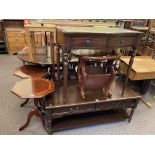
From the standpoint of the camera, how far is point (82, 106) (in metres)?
1.64

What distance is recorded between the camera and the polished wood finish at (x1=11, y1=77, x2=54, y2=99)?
4.77 ft

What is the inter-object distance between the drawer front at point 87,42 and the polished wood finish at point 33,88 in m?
0.50

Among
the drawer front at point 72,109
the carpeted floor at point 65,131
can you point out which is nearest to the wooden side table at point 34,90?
the carpeted floor at point 65,131

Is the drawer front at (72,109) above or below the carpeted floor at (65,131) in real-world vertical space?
above

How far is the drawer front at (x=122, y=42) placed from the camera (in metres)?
1.45

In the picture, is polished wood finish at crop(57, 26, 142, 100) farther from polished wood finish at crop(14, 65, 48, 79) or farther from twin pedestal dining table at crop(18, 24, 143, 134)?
polished wood finish at crop(14, 65, 48, 79)

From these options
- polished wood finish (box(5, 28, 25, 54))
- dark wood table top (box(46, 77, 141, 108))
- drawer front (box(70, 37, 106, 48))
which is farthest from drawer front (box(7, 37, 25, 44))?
drawer front (box(70, 37, 106, 48))

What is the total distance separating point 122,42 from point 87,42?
13.3 inches

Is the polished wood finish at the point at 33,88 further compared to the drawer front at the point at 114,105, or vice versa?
the drawer front at the point at 114,105

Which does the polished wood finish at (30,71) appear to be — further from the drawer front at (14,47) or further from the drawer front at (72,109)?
the drawer front at (14,47)

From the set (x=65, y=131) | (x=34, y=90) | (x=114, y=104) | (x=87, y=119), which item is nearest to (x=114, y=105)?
(x=114, y=104)
